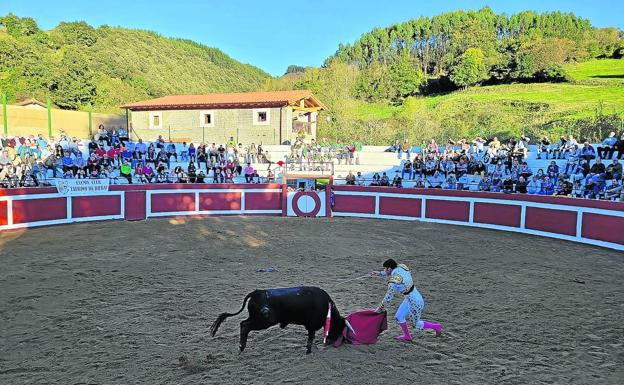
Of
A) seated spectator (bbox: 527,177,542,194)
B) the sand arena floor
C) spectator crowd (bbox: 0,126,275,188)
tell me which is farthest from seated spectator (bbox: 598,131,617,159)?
spectator crowd (bbox: 0,126,275,188)

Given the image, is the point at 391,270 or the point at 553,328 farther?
the point at 553,328

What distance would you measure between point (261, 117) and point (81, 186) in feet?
59.0

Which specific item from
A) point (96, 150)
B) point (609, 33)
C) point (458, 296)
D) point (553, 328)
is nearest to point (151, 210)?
point (96, 150)

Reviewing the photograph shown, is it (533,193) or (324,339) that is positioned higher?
(533,193)

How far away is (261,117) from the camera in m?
34.9

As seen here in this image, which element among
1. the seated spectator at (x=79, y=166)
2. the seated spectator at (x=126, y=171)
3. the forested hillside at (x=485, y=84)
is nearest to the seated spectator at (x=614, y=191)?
the forested hillside at (x=485, y=84)

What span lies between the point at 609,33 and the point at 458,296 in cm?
7832

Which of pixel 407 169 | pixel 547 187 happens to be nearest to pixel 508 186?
pixel 547 187

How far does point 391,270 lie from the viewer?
7008 mm

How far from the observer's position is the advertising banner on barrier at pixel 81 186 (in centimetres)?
1792

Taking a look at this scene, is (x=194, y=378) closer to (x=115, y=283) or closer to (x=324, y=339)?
(x=324, y=339)

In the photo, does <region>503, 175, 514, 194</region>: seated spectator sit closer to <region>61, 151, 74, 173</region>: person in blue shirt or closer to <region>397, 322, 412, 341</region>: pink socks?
<region>397, 322, 412, 341</region>: pink socks

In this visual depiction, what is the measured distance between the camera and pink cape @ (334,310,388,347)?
691 centimetres

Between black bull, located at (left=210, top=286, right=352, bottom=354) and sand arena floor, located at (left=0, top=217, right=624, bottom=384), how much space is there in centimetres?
42
